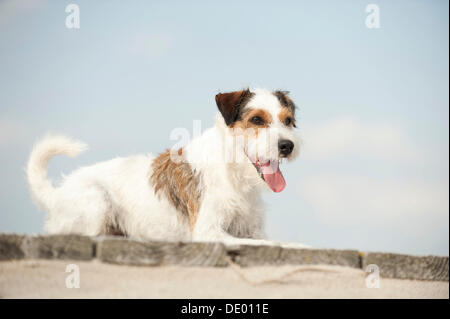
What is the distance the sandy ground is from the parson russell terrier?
5.65ft

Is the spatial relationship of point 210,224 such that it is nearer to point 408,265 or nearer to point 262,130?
point 262,130

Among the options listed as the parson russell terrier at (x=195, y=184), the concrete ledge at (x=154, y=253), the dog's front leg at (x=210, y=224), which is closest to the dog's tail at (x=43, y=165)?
the parson russell terrier at (x=195, y=184)

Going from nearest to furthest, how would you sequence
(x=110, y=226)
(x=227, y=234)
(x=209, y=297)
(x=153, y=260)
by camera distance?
1. (x=209, y=297)
2. (x=153, y=260)
3. (x=227, y=234)
4. (x=110, y=226)

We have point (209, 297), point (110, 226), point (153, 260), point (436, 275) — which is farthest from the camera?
point (110, 226)

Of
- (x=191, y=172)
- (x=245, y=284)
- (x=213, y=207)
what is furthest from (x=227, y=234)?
(x=245, y=284)

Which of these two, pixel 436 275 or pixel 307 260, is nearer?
pixel 307 260

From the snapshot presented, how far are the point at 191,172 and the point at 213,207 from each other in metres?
0.66

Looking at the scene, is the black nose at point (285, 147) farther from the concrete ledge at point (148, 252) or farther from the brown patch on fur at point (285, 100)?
the concrete ledge at point (148, 252)

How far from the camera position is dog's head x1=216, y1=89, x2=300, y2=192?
6.29 meters

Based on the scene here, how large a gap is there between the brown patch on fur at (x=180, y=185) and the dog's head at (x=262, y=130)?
0.81 metres

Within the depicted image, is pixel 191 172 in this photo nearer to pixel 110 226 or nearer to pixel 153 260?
pixel 110 226

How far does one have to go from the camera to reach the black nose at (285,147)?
618 centimetres

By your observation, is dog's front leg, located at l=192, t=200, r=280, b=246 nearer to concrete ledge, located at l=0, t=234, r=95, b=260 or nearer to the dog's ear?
the dog's ear

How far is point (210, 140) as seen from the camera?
6.93 metres
